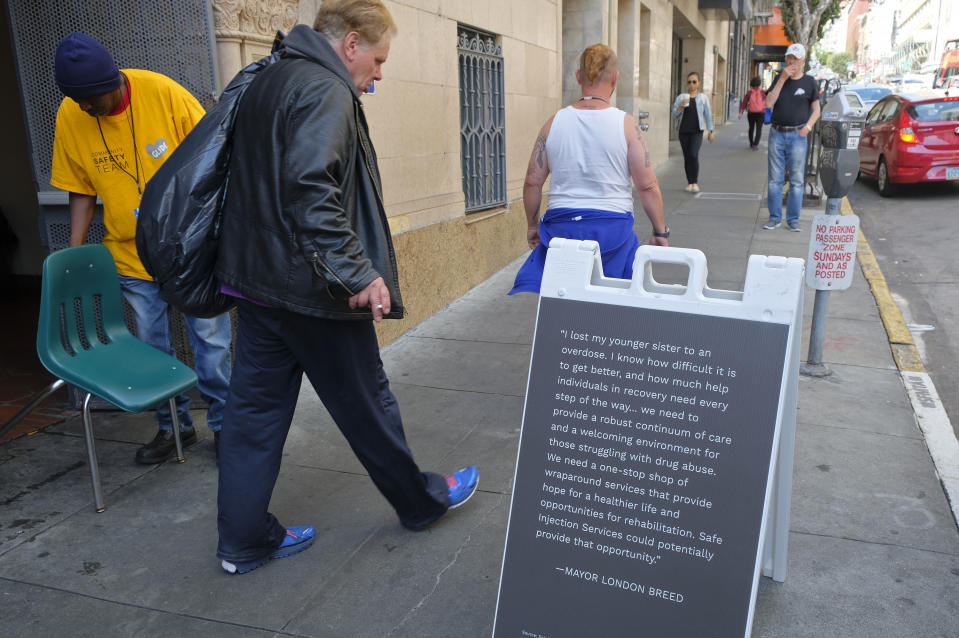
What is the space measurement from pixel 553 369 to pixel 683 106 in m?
11.6

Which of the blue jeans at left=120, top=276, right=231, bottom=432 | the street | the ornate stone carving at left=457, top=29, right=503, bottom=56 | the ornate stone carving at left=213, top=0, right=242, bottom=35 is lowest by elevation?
the street

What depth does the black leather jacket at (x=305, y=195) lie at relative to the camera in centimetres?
252

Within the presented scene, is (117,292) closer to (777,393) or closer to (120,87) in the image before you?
(120,87)

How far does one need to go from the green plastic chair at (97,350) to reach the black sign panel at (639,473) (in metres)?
1.80

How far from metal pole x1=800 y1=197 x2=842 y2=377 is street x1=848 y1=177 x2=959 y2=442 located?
732mm

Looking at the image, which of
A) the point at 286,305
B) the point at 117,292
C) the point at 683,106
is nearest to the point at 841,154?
the point at 286,305

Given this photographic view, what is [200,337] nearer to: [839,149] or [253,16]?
[253,16]

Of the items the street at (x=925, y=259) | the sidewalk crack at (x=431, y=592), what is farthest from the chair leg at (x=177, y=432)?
the street at (x=925, y=259)

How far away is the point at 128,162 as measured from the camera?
12.1 ft

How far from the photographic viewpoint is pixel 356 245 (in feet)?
8.41

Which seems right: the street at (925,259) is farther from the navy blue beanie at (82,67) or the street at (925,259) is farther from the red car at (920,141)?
the navy blue beanie at (82,67)

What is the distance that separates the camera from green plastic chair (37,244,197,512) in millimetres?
3393

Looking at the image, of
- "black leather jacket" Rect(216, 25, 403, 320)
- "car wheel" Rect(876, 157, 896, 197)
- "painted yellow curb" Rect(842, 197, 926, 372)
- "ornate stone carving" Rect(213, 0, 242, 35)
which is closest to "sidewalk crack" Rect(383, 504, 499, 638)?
"black leather jacket" Rect(216, 25, 403, 320)

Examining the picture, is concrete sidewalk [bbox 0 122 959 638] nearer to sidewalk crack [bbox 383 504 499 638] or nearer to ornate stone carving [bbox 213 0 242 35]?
sidewalk crack [bbox 383 504 499 638]
